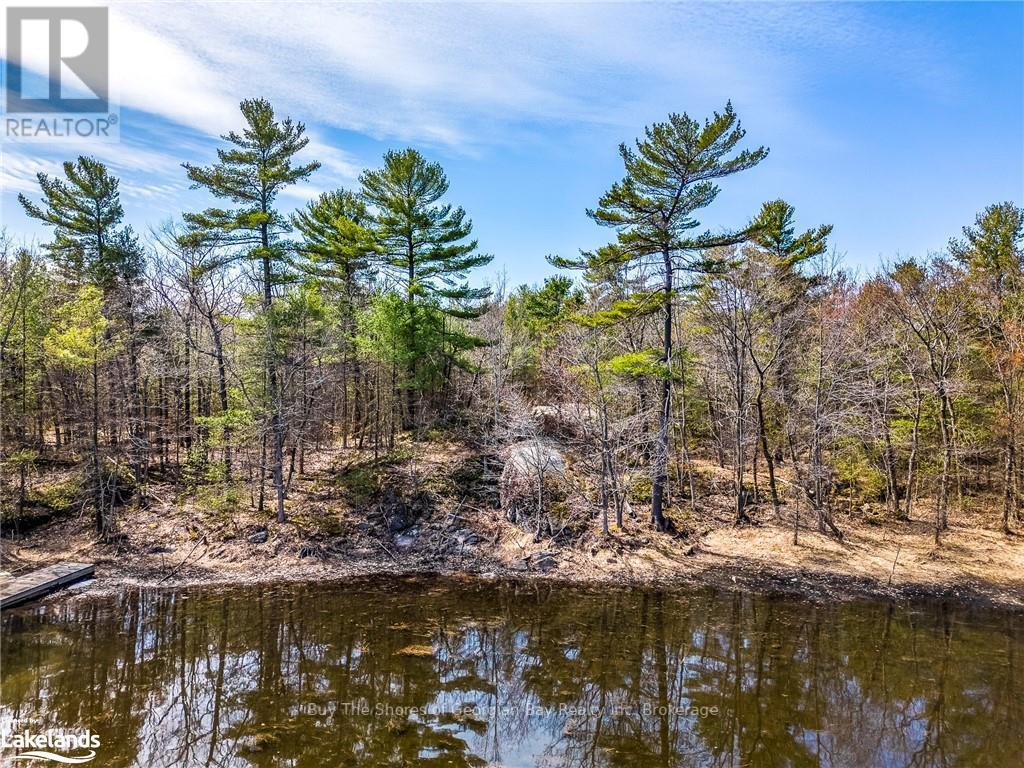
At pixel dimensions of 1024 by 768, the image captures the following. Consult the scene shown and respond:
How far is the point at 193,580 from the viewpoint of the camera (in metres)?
15.5

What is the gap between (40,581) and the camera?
47.0 ft

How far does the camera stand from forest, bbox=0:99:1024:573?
693 inches

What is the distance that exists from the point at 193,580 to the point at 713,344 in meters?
19.2

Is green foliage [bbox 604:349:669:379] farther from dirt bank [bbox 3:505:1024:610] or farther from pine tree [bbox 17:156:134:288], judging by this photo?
pine tree [bbox 17:156:134:288]

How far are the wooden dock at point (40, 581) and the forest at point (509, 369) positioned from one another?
1.92 meters

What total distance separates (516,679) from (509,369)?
15.8 m

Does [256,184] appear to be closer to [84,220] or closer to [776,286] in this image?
[84,220]

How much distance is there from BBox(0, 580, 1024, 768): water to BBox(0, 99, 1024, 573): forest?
17.1 feet

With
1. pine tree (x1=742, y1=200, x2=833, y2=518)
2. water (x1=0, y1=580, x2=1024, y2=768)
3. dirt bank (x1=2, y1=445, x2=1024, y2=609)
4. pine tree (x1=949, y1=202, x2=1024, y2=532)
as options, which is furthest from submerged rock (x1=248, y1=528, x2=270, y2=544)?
pine tree (x1=949, y1=202, x2=1024, y2=532)

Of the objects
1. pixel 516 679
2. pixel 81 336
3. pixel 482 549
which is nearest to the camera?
pixel 516 679

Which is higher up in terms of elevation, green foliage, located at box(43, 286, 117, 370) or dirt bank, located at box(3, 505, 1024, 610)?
green foliage, located at box(43, 286, 117, 370)

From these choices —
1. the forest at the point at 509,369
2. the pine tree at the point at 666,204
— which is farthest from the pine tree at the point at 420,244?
the pine tree at the point at 666,204

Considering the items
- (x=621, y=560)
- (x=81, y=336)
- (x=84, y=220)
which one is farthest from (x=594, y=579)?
(x=84, y=220)

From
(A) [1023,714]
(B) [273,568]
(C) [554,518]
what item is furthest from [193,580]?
(A) [1023,714]
